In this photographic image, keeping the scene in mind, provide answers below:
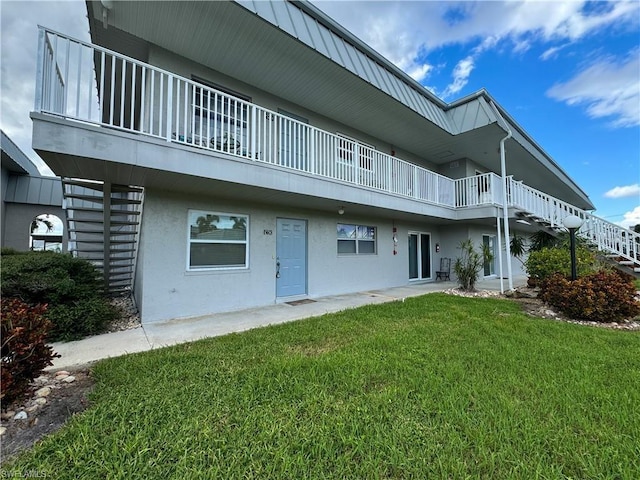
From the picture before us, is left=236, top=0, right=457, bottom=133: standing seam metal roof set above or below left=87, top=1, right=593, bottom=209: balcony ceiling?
above

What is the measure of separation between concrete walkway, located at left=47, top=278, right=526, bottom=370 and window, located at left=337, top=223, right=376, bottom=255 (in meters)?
2.20

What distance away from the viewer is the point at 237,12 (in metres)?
5.58

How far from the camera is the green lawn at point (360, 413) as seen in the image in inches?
79.0

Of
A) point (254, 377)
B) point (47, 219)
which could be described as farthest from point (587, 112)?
point (47, 219)

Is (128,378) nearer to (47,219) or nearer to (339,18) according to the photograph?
(339,18)

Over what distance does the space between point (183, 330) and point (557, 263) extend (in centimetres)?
1043

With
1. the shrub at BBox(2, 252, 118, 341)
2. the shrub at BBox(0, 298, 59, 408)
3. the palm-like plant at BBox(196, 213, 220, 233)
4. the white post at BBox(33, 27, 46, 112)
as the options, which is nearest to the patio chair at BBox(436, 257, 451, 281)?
the palm-like plant at BBox(196, 213, 220, 233)

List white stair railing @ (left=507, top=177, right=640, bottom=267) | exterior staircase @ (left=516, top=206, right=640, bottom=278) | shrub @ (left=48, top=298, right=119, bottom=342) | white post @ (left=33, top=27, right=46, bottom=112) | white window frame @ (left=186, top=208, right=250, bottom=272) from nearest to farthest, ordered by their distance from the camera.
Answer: white post @ (left=33, top=27, right=46, bottom=112) < shrub @ (left=48, top=298, right=119, bottom=342) < white window frame @ (left=186, top=208, right=250, bottom=272) < exterior staircase @ (left=516, top=206, right=640, bottom=278) < white stair railing @ (left=507, top=177, right=640, bottom=267)

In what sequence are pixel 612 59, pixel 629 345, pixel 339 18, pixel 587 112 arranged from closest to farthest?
pixel 629 345, pixel 339 18, pixel 612 59, pixel 587 112

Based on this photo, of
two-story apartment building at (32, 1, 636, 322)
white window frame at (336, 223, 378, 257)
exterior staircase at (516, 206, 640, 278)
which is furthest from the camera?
exterior staircase at (516, 206, 640, 278)

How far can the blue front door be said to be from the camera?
8.13 metres

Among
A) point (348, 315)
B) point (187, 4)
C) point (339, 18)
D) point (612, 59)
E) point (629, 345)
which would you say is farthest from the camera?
point (612, 59)

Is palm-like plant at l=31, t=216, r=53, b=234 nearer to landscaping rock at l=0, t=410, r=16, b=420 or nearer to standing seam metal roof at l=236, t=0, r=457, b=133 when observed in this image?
standing seam metal roof at l=236, t=0, r=457, b=133

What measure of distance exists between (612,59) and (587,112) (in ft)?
22.9
